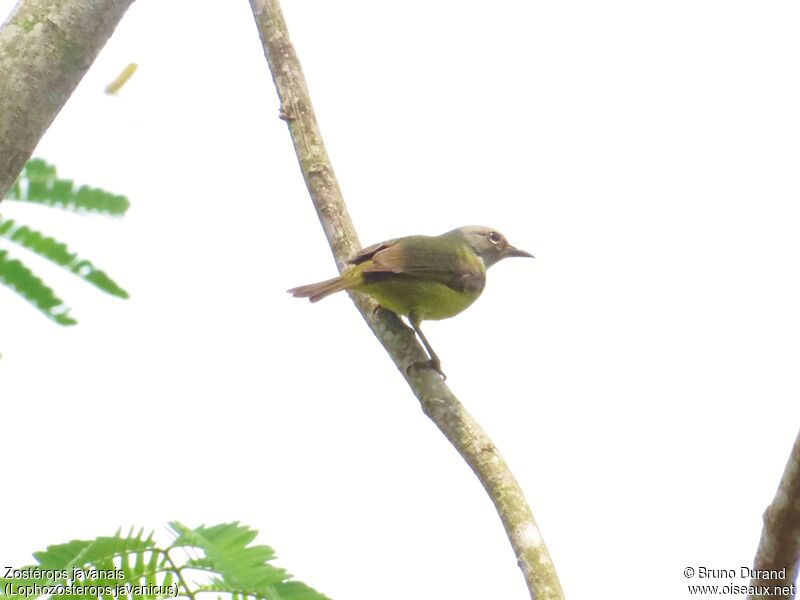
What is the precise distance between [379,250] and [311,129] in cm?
100

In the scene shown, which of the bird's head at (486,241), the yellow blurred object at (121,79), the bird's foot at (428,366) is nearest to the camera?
the yellow blurred object at (121,79)

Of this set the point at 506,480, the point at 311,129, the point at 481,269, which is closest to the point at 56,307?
the point at 506,480

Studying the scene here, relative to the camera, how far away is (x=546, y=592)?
3520mm

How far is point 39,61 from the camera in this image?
260 cm

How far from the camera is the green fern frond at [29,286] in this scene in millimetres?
3035

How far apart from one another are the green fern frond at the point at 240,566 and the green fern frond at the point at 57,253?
3.56ft

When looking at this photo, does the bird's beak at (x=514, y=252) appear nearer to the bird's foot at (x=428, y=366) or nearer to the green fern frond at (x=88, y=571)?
the bird's foot at (x=428, y=366)

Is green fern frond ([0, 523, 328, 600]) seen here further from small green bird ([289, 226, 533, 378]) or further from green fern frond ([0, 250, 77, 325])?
small green bird ([289, 226, 533, 378])

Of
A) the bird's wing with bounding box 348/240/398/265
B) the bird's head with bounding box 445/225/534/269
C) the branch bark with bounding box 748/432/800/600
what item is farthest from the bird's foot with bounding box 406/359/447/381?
the bird's head with bounding box 445/225/534/269

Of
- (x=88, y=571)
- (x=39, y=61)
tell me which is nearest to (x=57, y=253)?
(x=39, y=61)

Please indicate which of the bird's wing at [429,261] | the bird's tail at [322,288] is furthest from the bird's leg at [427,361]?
the bird's tail at [322,288]

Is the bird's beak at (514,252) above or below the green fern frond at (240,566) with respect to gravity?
above

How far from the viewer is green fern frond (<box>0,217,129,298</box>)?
124 inches

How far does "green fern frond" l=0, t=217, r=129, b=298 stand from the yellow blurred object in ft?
3.76
